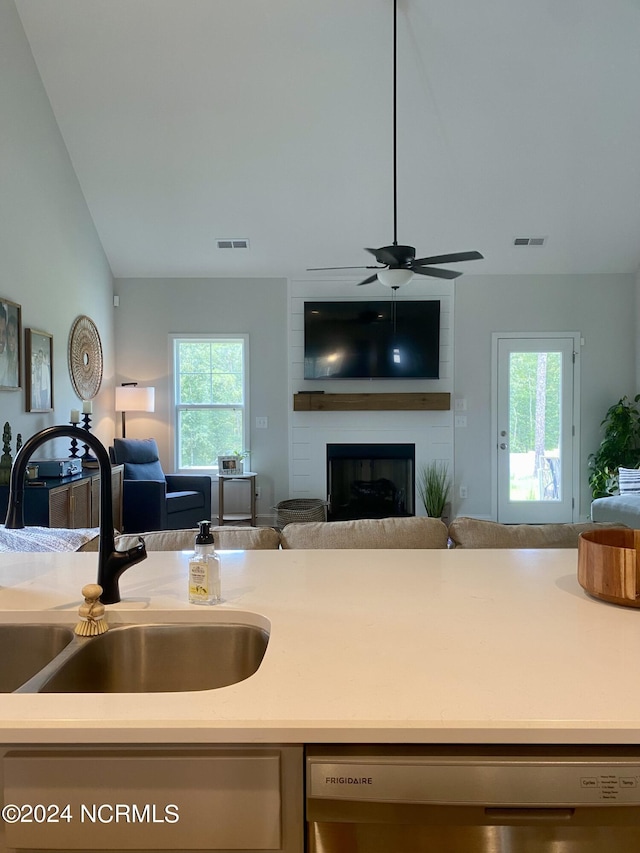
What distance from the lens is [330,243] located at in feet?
17.7

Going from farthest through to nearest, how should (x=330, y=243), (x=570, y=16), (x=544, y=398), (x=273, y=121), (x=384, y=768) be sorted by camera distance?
(x=544, y=398) < (x=330, y=243) < (x=273, y=121) < (x=570, y=16) < (x=384, y=768)

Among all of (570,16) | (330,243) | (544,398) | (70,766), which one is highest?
(570,16)

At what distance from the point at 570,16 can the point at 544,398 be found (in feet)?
10.9

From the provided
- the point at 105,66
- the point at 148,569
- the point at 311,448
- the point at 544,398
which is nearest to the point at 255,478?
the point at 311,448

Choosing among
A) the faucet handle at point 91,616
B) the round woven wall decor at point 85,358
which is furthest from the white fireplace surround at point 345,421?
the faucet handle at point 91,616

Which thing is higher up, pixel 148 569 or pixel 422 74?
pixel 422 74

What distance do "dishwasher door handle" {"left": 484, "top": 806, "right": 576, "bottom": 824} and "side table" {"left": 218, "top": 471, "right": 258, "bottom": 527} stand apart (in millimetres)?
4752

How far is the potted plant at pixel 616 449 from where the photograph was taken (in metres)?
5.41

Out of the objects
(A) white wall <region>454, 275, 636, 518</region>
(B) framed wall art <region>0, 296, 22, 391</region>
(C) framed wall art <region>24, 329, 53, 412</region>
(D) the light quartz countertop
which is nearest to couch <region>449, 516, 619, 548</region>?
(D) the light quartz countertop

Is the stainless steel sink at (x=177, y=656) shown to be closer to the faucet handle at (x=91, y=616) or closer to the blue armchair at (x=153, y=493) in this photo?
the faucet handle at (x=91, y=616)

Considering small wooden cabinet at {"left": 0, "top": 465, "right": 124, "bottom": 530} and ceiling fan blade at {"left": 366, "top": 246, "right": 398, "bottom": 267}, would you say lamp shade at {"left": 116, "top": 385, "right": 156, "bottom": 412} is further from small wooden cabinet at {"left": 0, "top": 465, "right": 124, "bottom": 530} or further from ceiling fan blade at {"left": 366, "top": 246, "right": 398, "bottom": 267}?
ceiling fan blade at {"left": 366, "top": 246, "right": 398, "bottom": 267}

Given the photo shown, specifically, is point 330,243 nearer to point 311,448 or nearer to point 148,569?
point 311,448

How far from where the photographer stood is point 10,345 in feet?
12.0

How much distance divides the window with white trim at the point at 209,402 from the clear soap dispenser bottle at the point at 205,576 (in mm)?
4789
